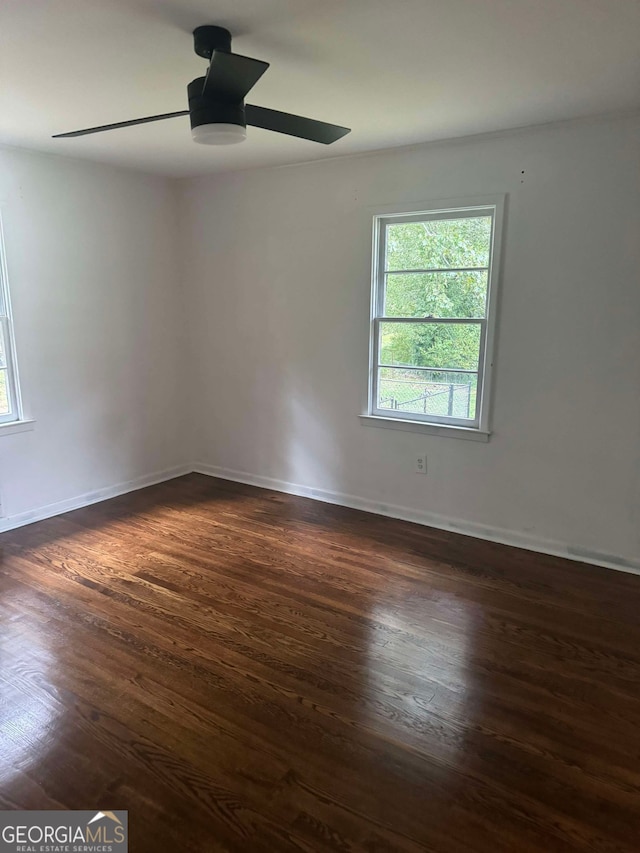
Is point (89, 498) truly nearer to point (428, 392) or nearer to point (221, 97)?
point (428, 392)

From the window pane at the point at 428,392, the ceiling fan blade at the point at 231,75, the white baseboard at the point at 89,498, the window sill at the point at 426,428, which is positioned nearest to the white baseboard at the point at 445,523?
the white baseboard at the point at 89,498

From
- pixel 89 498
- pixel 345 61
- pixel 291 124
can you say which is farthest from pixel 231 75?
pixel 89 498

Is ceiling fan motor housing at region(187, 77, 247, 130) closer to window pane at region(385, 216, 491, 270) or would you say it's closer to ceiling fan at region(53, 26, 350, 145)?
ceiling fan at region(53, 26, 350, 145)

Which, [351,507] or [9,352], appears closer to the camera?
[9,352]

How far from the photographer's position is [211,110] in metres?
2.04

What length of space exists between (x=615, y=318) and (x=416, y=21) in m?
1.94

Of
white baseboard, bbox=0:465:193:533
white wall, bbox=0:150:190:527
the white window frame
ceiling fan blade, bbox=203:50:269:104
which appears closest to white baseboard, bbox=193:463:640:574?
white baseboard, bbox=0:465:193:533

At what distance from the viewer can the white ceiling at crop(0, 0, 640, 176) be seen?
1.89m

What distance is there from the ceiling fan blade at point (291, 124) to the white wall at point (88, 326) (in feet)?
7.52

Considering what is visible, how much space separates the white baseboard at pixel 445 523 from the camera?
3355 mm

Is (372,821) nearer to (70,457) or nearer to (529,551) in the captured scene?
(529,551)

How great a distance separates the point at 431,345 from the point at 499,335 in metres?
0.47

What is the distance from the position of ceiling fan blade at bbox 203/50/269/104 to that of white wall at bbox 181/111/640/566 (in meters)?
1.91

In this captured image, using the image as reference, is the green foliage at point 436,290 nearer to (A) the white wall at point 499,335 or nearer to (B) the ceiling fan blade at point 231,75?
(A) the white wall at point 499,335
